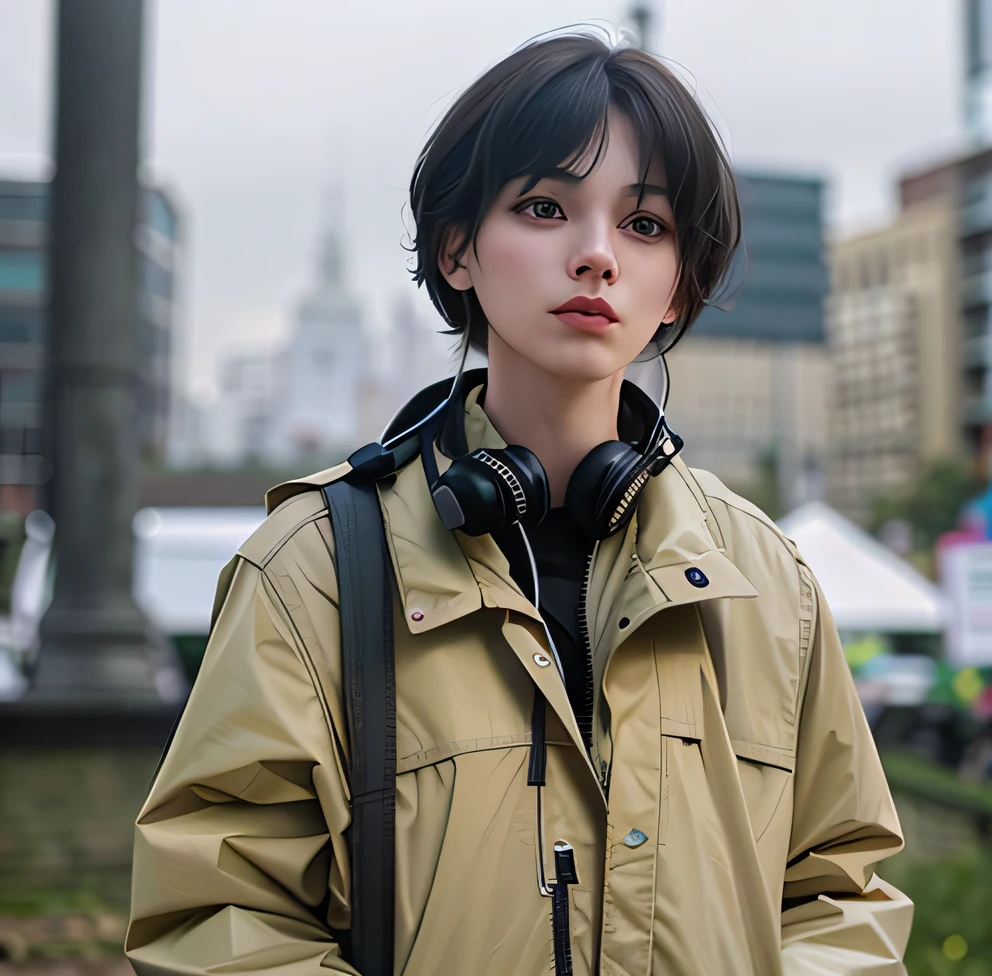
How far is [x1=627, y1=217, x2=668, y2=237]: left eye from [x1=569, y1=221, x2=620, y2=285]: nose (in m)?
0.06

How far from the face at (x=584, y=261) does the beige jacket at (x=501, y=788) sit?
0.22m

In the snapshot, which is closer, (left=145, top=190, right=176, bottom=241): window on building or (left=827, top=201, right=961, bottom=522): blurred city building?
(left=145, top=190, right=176, bottom=241): window on building

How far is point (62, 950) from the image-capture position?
14.8 ft

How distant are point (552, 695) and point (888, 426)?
44.4 ft

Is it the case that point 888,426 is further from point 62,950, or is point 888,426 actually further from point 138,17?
point 62,950

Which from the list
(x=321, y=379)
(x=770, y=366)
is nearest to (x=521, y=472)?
(x=321, y=379)

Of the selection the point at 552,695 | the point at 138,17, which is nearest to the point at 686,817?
the point at 552,695

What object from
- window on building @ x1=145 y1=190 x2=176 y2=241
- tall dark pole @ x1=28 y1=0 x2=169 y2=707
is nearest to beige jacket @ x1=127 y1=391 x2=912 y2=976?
tall dark pole @ x1=28 y1=0 x2=169 y2=707

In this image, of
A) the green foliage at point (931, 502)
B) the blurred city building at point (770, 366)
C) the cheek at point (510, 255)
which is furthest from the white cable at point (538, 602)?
the blurred city building at point (770, 366)

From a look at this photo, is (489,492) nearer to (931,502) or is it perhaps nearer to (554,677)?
(554,677)

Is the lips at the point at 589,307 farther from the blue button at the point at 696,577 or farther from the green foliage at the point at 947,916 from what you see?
the green foliage at the point at 947,916

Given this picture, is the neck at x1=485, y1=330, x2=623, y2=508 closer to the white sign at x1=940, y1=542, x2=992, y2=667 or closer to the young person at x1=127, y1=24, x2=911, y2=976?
the young person at x1=127, y1=24, x2=911, y2=976

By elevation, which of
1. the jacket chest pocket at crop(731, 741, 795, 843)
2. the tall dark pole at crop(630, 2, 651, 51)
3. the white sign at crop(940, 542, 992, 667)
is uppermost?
the tall dark pole at crop(630, 2, 651, 51)

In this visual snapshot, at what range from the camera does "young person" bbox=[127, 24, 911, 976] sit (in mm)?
1206
